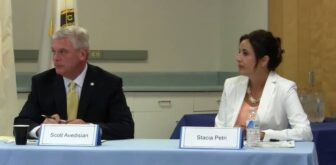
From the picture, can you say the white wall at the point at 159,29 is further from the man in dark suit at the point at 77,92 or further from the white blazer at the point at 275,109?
the man in dark suit at the point at 77,92

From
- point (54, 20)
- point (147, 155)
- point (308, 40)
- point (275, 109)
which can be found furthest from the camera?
point (308, 40)

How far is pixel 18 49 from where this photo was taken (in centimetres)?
522

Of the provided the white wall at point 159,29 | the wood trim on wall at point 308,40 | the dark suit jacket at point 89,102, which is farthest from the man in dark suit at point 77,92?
the white wall at point 159,29

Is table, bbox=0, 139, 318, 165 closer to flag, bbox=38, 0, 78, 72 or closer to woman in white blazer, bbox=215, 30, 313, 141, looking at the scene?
woman in white blazer, bbox=215, 30, 313, 141

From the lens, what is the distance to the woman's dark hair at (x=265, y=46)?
289 centimetres

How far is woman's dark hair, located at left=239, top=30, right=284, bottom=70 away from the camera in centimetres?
289

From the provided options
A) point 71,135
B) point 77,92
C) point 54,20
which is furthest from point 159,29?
point 71,135

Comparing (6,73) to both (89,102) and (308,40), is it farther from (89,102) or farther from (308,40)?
(308,40)

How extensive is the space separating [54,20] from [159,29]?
1.70 metres

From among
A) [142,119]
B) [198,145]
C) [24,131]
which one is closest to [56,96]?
[24,131]

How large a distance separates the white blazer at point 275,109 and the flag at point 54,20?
4.87 ft

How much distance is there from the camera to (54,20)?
13.2 ft

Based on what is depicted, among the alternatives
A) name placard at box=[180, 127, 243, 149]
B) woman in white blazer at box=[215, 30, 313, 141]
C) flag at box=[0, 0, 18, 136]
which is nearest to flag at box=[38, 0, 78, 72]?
flag at box=[0, 0, 18, 136]

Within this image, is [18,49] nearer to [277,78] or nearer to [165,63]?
[165,63]
